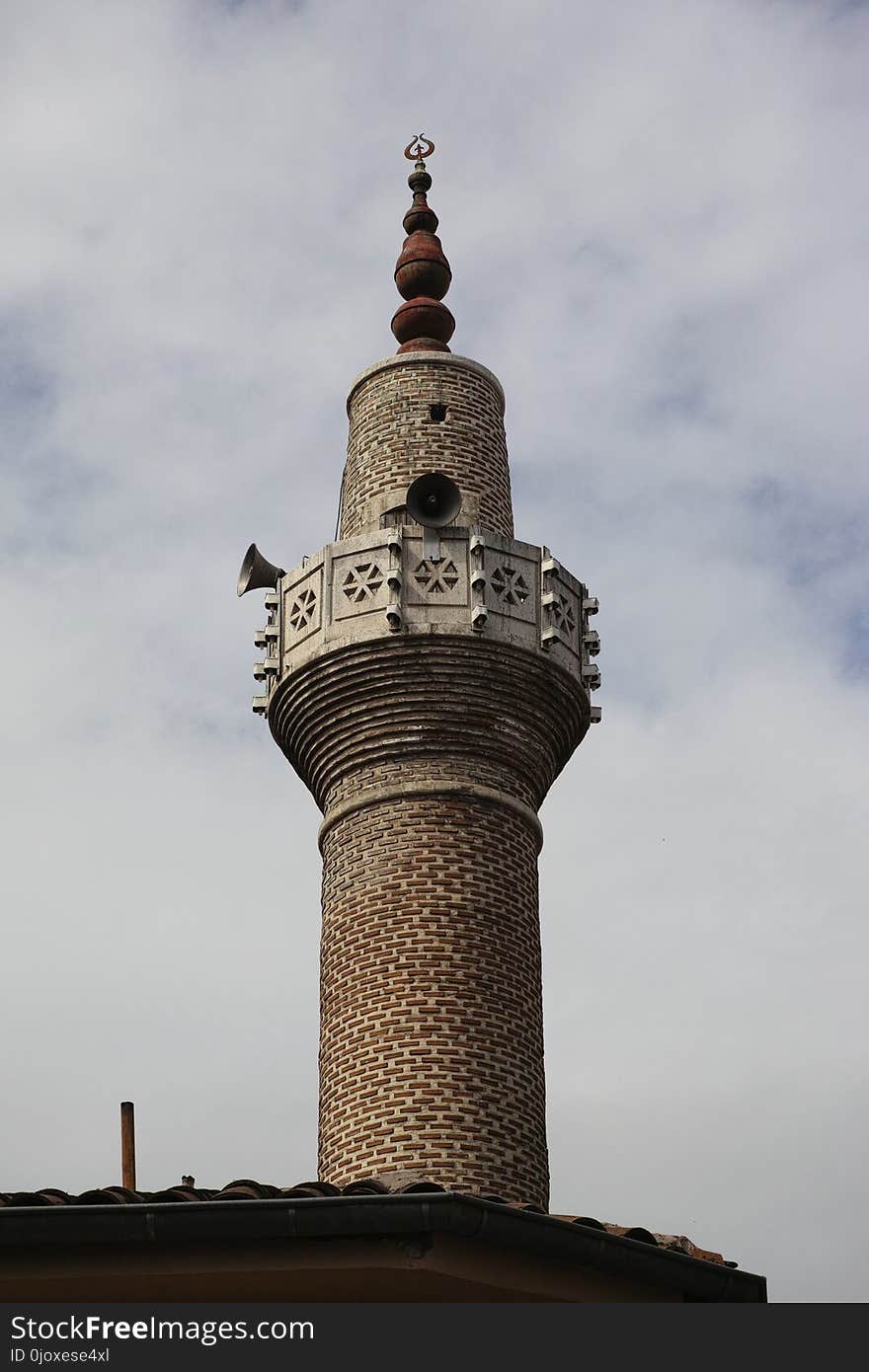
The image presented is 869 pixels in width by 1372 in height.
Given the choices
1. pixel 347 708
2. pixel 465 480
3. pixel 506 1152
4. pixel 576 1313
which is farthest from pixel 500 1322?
pixel 465 480

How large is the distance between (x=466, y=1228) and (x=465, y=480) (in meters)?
8.32

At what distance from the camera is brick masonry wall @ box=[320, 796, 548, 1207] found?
43.8 ft

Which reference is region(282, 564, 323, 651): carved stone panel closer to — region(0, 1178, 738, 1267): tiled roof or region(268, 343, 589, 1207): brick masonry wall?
region(268, 343, 589, 1207): brick masonry wall

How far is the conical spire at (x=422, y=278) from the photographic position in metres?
17.5

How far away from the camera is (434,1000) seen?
45.0 feet

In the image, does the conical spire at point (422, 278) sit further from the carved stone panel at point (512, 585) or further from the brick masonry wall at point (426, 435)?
the carved stone panel at point (512, 585)

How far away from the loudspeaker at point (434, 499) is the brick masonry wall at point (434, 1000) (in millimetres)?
2252

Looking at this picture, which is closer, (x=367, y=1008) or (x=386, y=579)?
(x=367, y=1008)

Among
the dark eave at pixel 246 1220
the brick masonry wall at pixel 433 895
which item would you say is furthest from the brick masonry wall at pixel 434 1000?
the dark eave at pixel 246 1220

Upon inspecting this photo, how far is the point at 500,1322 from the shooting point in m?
8.91

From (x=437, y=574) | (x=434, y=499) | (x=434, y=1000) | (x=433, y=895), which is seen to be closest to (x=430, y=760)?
(x=433, y=895)

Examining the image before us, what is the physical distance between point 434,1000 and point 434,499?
3.98 metres

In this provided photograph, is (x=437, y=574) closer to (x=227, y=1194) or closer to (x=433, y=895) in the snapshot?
(x=433, y=895)

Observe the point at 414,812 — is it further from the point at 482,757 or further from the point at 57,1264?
the point at 57,1264
